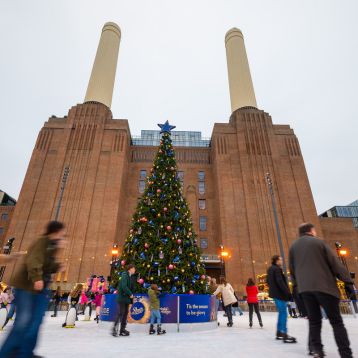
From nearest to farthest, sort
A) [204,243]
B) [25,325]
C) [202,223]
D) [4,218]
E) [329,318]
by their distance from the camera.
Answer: [25,325]
[329,318]
[204,243]
[4,218]
[202,223]

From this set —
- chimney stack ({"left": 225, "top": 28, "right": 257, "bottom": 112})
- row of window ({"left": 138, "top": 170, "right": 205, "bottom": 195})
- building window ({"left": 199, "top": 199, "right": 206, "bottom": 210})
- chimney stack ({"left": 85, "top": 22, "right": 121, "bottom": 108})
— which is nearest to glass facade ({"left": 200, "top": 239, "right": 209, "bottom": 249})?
building window ({"left": 199, "top": 199, "right": 206, "bottom": 210})

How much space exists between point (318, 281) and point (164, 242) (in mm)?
6041

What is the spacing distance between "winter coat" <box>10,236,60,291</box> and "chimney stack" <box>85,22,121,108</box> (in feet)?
156

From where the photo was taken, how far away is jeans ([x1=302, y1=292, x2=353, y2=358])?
3232 millimetres

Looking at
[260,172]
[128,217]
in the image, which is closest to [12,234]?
[128,217]

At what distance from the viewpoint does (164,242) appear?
9.02 meters

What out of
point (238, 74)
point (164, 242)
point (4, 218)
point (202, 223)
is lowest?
point (164, 242)

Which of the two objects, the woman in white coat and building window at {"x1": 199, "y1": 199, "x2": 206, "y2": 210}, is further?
building window at {"x1": 199, "y1": 199, "x2": 206, "y2": 210}

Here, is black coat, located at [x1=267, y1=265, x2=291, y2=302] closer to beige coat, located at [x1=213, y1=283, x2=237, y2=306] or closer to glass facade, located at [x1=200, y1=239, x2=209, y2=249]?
beige coat, located at [x1=213, y1=283, x2=237, y2=306]

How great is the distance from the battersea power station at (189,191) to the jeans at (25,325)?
103 feet

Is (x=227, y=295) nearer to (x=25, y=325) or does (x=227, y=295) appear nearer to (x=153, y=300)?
(x=153, y=300)

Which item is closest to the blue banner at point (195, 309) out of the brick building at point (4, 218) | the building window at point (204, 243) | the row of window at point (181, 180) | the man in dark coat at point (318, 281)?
the man in dark coat at point (318, 281)

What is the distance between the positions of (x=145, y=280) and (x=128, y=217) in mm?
32653

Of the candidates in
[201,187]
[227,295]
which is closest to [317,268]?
[227,295]
